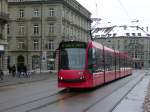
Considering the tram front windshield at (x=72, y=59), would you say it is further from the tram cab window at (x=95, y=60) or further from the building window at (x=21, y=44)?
the building window at (x=21, y=44)

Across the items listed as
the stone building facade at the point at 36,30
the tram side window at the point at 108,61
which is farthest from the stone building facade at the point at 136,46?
the tram side window at the point at 108,61

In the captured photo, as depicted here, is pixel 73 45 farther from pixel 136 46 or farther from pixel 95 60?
pixel 136 46

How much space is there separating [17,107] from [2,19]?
134 feet

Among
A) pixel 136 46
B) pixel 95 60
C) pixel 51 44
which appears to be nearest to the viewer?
pixel 95 60

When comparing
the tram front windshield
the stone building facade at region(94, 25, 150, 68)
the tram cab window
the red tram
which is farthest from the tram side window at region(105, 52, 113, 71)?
the stone building facade at region(94, 25, 150, 68)

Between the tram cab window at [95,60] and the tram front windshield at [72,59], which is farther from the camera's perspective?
the tram cab window at [95,60]

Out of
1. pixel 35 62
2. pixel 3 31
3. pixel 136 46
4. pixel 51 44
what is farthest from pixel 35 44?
pixel 136 46

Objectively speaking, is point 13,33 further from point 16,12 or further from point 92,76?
point 92,76

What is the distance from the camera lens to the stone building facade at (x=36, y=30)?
85.0 meters

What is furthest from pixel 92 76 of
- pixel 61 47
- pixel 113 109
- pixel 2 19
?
pixel 2 19

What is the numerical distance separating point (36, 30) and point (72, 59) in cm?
6193

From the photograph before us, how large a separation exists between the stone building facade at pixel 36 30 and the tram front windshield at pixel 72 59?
57.4 m

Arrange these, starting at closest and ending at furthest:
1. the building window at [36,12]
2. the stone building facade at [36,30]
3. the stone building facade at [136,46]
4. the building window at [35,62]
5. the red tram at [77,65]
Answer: the red tram at [77,65], the building window at [35,62], the stone building facade at [36,30], the building window at [36,12], the stone building facade at [136,46]

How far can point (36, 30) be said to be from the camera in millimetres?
86812
